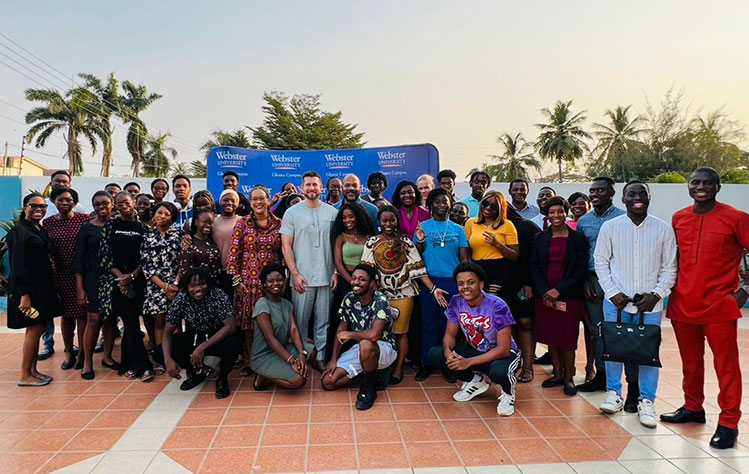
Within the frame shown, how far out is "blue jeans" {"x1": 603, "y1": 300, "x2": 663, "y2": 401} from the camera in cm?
331

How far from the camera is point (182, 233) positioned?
13.9 feet

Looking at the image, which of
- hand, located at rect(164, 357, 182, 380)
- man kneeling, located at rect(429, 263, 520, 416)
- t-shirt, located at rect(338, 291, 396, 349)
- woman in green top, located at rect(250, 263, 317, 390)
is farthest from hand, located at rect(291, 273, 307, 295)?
man kneeling, located at rect(429, 263, 520, 416)

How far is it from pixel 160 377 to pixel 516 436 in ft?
10.4

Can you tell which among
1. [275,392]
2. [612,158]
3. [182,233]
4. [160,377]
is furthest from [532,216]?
[612,158]

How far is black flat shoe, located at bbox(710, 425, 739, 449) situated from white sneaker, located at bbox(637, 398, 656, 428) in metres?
0.35

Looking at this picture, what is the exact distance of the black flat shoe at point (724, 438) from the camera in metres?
2.95

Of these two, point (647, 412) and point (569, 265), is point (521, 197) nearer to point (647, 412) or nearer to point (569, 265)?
point (569, 265)

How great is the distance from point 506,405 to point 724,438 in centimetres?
138

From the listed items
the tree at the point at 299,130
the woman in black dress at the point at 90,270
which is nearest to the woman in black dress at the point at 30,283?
the woman in black dress at the point at 90,270

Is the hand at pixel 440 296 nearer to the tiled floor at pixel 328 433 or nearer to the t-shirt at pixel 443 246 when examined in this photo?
the t-shirt at pixel 443 246

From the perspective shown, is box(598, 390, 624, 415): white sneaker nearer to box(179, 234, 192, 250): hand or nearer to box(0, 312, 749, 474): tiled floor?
box(0, 312, 749, 474): tiled floor

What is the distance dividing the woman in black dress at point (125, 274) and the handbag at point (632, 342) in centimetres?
387

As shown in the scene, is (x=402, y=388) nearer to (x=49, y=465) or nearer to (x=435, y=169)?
(x=49, y=465)

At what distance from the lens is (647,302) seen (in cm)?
322
